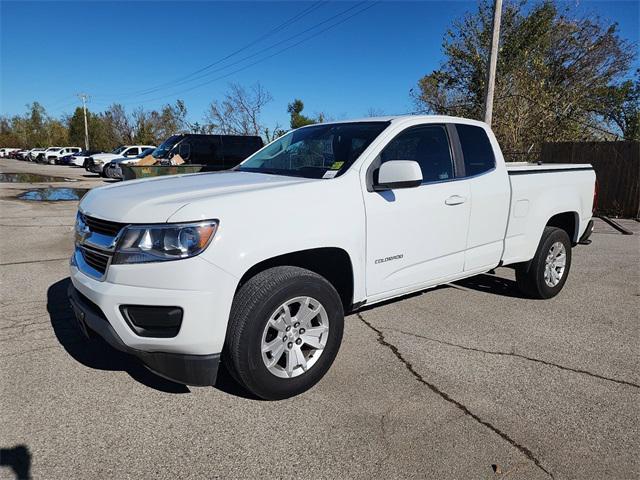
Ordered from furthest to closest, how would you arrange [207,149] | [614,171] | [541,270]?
[207,149] → [614,171] → [541,270]

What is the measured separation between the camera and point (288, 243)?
110 inches

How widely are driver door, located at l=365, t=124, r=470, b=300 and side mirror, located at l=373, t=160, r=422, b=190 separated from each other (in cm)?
16

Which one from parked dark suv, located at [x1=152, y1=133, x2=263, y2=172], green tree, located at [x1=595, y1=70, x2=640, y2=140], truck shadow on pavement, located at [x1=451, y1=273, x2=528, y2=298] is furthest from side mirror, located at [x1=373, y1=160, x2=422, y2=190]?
green tree, located at [x1=595, y1=70, x2=640, y2=140]

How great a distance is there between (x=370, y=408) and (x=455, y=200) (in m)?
1.88

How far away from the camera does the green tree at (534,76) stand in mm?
15852

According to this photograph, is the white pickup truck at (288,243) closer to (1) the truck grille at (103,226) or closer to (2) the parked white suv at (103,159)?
(1) the truck grille at (103,226)

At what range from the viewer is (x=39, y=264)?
6.31 metres

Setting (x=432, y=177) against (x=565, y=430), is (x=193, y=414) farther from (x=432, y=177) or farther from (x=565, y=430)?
(x=432, y=177)

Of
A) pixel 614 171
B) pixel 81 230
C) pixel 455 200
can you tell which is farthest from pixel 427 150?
pixel 614 171

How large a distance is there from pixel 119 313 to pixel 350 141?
2141 mm

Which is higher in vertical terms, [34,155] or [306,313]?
[34,155]

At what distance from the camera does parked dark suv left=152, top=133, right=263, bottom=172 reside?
52.1 feet

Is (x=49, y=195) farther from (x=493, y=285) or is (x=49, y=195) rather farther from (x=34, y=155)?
(x=34, y=155)

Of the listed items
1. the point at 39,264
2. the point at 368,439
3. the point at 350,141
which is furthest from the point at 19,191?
the point at 368,439
